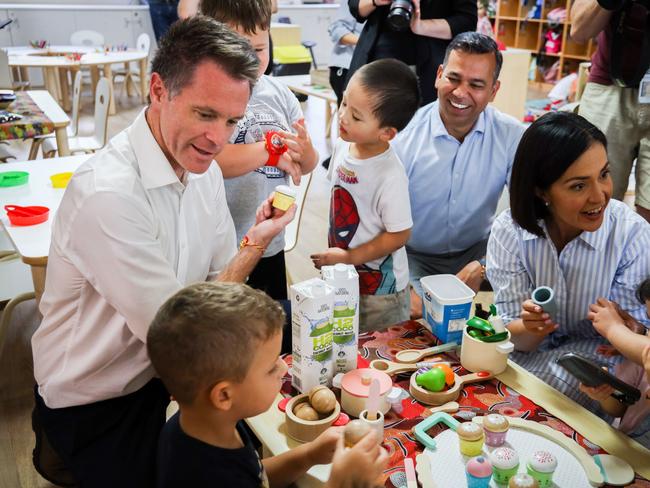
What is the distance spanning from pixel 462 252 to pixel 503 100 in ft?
11.6

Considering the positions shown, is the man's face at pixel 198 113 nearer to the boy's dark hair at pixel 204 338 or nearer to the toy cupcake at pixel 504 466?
the boy's dark hair at pixel 204 338

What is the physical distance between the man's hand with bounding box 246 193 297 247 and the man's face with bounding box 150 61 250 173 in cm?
25

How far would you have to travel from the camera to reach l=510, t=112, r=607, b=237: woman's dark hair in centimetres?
152

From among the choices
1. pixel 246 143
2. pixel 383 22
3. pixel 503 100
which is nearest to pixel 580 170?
pixel 246 143

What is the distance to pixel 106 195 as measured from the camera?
1214 mm

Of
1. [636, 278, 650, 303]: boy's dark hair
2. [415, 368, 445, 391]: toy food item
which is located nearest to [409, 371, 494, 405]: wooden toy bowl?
[415, 368, 445, 391]: toy food item

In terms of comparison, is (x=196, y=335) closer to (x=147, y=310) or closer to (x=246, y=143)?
(x=147, y=310)

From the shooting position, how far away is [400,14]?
273cm

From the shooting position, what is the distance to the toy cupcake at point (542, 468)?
39.1 inches

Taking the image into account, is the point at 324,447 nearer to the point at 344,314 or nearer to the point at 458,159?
the point at 344,314

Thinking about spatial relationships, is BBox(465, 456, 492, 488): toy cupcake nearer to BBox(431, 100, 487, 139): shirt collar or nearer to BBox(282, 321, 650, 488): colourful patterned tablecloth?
BBox(282, 321, 650, 488): colourful patterned tablecloth

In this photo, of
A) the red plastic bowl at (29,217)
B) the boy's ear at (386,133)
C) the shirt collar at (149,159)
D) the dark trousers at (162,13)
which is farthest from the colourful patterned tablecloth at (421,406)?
the dark trousers at (162,13)

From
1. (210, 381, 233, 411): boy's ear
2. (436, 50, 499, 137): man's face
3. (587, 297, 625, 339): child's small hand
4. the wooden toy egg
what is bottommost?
the wooden toy egg

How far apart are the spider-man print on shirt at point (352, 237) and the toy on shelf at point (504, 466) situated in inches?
35.1
